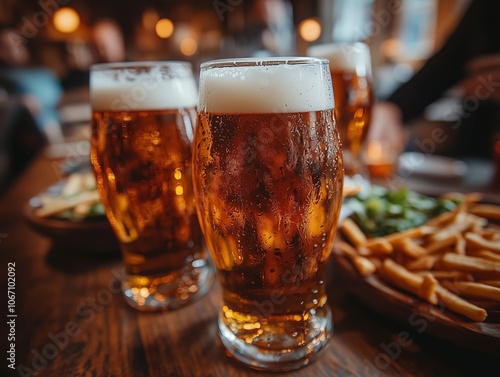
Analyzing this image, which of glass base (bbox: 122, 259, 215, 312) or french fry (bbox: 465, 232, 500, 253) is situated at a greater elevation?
french fry (bbox: 465, 232, 500, 253)

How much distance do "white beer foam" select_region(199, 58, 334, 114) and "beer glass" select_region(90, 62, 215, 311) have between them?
8.8 inches

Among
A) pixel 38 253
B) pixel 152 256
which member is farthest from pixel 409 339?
pixel 38 253

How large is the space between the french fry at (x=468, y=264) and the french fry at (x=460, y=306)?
79mm

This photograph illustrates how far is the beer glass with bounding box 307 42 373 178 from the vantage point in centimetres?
116

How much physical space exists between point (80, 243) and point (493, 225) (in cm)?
106

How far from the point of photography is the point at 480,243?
727 millimetres

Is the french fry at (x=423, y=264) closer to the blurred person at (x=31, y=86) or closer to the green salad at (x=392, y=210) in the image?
the green salad at (x=392, y=210)

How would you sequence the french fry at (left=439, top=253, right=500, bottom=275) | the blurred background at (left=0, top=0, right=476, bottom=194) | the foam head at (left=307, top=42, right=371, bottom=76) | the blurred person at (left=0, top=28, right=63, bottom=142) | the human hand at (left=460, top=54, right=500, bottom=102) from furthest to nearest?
the blurred person at (left=0, top=28, right=63, bottom=142) → the blurred background at (left=0, top=0, right=476, bottom=194) → the human hand at (left=460, top=54, right=500, bottom=102) → the foam head at (left=307, top=42, right=371, bottom=76) → the french fry at (left=439, top=253, right=500, bottom=275)

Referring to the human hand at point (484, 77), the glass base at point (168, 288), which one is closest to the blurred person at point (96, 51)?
the human hand at point (484, 77)

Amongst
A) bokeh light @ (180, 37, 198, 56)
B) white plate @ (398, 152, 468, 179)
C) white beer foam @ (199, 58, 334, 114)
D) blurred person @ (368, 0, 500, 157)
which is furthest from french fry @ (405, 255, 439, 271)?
bokeh light @ (180, 37, 198, 56)

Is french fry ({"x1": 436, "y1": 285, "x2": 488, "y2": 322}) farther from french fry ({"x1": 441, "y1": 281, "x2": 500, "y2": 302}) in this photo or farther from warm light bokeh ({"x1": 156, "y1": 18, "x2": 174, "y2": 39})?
warm light bokeh ({"x1": 156, "y1": 18, "x2": 174, "y2": 39})

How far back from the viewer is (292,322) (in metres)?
0.63

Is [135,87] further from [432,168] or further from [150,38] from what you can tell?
[150,38]

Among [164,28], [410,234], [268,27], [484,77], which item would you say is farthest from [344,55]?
[164,28]
